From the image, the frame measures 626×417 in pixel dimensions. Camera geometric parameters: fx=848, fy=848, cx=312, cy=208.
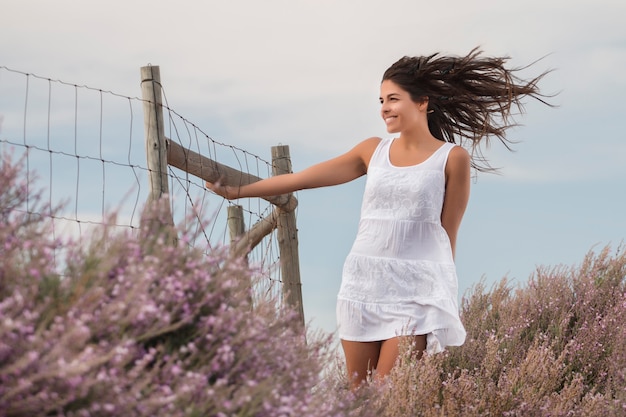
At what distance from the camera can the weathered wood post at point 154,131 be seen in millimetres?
5168

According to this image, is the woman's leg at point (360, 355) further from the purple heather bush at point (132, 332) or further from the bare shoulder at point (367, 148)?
the purple heather bush at point (132, 332)

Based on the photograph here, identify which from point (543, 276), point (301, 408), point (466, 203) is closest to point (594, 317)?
point (543, 276)

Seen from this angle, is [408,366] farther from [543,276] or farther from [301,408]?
[543,276]

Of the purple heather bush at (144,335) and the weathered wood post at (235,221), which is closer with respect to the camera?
the purple heather bush at (144,335)

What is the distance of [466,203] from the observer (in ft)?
16.7

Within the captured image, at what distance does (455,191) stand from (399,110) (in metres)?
0.65

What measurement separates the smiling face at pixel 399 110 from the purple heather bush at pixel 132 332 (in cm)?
259

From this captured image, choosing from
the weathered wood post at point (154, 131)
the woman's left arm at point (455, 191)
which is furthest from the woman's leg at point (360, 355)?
the weathered wood post at point (154, 131)

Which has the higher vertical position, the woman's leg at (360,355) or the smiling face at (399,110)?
the smiling face at (399,110)

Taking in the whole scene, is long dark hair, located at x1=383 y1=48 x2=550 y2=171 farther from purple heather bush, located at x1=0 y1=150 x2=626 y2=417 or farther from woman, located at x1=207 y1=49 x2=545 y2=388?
purple heather bush, located at x1=0 y1=150 x2=626 y2=417

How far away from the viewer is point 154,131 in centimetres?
523

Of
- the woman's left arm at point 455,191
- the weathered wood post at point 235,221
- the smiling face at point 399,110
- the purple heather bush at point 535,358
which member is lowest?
the purple heather bush at point 535,358

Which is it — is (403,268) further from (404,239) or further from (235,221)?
(235,221)

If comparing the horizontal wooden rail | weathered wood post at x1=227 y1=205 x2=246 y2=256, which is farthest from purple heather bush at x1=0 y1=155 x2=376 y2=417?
weathered wood post at x1=227 y1=205 x2=246 y2=256
